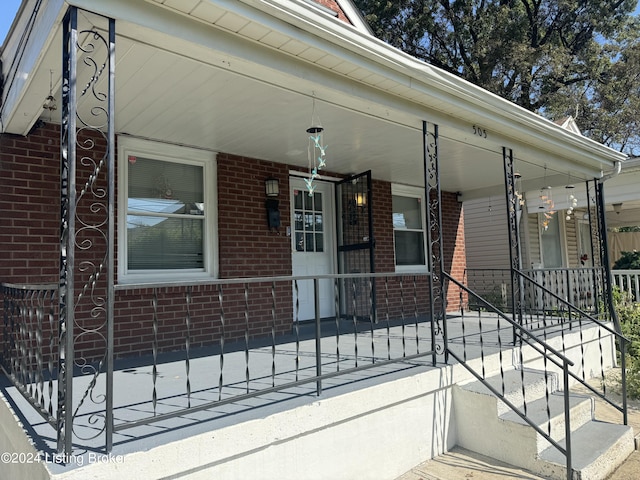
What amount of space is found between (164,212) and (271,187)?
4.64 feet

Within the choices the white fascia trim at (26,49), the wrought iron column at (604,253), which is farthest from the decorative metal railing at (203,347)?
the wrought iron column at (604,253)

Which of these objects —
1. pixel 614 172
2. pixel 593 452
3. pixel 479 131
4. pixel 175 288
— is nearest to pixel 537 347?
pixel 593 452

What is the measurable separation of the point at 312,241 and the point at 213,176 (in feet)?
6.33

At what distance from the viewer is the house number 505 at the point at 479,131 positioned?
4.83m

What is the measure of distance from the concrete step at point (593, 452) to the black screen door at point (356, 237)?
3.05 meters

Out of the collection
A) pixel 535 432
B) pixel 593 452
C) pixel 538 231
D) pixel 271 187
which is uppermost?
pixel 271 187

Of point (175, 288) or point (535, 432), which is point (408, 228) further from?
point (535, 432)

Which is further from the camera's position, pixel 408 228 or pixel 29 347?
pixel 408 228

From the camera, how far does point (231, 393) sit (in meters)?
3.19

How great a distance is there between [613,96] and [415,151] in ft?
45.8

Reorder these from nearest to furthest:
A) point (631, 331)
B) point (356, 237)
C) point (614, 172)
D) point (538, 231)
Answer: point (356, 237)
point (614, 172)
point (631, 331)
point (538, 231)

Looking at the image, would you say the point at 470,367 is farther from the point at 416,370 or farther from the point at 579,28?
the point at 579,28

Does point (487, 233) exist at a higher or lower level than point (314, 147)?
lower

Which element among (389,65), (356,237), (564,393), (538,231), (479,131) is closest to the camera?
(389,65)
